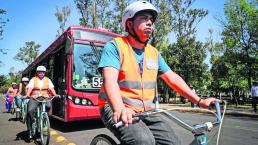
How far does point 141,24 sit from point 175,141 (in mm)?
1149

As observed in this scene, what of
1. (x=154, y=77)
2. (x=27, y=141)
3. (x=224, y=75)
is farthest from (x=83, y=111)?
(x=224, y=75)

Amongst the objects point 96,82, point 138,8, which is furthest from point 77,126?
point 138,8

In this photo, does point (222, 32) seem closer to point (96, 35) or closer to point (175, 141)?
point (96, 35)

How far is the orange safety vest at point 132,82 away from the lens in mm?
2777

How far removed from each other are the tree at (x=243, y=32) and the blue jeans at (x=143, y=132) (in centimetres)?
3205

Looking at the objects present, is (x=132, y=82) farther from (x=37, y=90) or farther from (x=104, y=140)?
(x=37, y=90)

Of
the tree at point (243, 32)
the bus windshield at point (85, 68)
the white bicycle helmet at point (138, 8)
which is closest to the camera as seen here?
the white bicycle helmet at point (138, 8)

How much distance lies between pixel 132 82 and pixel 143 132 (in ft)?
1.67

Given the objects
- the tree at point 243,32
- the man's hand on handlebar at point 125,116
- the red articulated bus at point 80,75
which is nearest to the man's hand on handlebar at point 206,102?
the man's hand on handlebar at point 125,116

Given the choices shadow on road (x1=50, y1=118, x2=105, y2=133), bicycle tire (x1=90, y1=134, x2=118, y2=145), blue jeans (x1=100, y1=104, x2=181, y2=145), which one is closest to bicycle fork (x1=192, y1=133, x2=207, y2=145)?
blue jeans (x1=100, y1=104, x2=181, y2=145)

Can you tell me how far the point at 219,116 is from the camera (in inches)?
93.9

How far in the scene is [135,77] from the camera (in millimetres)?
2801

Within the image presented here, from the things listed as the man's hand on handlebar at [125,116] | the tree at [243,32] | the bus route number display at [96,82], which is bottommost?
the man's hand on handlebar at [125,116]

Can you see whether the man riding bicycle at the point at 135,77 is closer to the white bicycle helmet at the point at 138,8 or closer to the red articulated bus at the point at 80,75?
the white bicycle helmet at the point at 138,8
